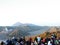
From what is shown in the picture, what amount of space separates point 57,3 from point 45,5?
146 mm

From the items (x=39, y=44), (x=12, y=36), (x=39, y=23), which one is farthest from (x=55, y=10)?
(x=12, y=36)

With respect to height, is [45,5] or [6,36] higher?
[45,5]

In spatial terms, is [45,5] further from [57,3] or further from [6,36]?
[6,36]

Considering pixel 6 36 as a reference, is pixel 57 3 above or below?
above

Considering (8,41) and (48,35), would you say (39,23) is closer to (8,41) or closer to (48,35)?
(48,35)

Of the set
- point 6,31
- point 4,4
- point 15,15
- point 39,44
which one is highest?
point 4,4

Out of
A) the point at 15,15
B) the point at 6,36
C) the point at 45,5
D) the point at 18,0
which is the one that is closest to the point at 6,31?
the point at 6,36

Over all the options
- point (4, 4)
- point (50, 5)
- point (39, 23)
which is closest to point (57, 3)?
point (50, 5)

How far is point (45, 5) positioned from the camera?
6.51 ft

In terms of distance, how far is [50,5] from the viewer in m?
1.98

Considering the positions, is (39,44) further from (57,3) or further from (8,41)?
(57,3)

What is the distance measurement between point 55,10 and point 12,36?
603 mm

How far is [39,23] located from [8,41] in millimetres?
425

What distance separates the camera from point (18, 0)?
2.00m
